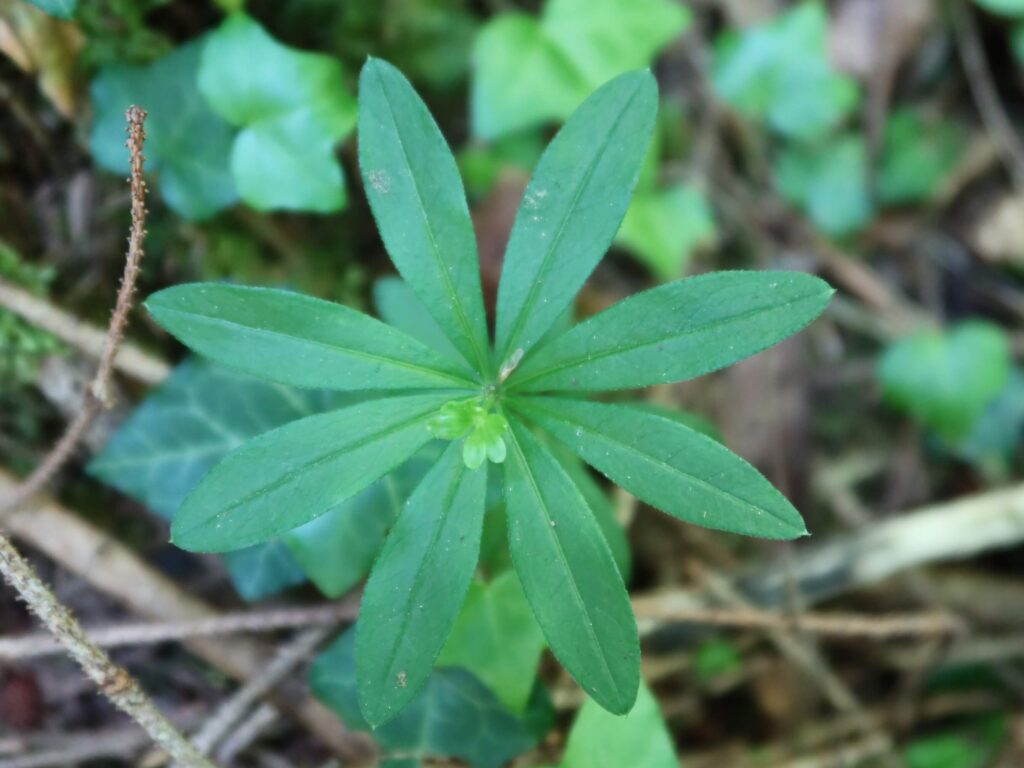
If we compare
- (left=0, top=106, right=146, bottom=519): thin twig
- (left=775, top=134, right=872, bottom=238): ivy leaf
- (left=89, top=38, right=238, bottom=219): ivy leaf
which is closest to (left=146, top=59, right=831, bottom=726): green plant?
(left=0, top=106, right=146, bottom=519): thin twig

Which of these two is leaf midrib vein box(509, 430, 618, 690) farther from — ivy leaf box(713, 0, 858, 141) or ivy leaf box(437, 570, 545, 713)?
ivy leaf box(713, 0, 858, 141)

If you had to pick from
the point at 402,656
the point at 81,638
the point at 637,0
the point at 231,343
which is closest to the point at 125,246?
the point at 231,343

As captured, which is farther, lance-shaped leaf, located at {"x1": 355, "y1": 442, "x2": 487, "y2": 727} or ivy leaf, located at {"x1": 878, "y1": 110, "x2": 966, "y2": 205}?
ivy leaf, located at {"x1": 878, "y1": 110, "x2": 966, "y2": 205}

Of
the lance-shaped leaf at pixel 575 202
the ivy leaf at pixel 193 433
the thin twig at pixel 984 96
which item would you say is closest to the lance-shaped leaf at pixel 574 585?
the lance-shaped leaf at pixel 575 202

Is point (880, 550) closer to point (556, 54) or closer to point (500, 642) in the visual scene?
point (500, 642)

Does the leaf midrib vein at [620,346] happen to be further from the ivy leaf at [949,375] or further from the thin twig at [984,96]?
the thin twig at [984,96]

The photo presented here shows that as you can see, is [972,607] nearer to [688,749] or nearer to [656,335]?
[688,749]

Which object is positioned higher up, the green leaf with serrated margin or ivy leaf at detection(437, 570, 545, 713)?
the green leaf with serrated margin
